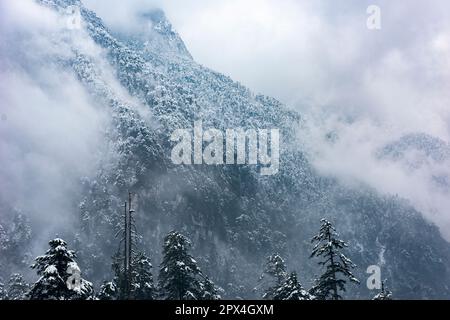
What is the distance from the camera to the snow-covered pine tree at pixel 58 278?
29594mm

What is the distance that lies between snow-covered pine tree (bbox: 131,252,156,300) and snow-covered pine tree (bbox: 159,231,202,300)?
7.97 feet

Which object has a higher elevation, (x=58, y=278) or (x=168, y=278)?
(x=168, y=278)

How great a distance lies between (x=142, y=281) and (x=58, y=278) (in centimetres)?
1757

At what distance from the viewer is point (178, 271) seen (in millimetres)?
42562

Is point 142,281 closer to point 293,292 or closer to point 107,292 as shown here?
point 107,292

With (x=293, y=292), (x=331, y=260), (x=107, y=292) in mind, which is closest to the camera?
(x=331, y=260)

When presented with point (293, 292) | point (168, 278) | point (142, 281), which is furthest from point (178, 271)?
point (293, 292)

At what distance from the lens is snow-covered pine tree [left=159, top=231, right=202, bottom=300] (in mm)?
42500

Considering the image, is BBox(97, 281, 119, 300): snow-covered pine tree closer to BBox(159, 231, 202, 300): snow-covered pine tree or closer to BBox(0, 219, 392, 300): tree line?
BBox(0, 219, 392, 300): tree line

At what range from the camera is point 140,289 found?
4600 cm
